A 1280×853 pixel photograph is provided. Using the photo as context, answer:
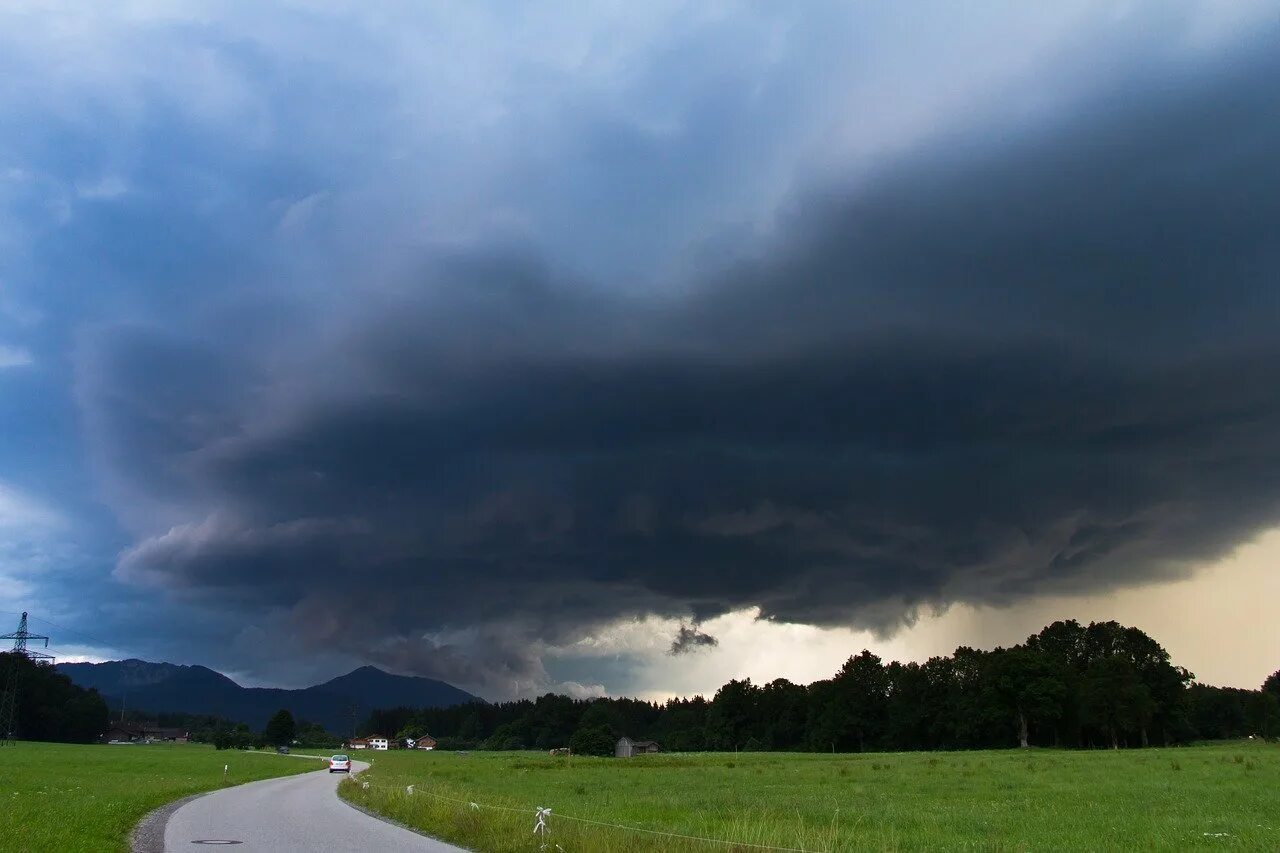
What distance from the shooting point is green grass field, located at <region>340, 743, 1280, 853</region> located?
21078 mm

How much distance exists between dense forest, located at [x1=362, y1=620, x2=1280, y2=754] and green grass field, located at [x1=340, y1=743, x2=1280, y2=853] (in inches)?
3302

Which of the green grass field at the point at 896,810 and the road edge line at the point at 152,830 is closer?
the green grass field at the point at 896,810

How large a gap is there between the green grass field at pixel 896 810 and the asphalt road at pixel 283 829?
1193 millimetres

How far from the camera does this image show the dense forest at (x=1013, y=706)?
445 ft

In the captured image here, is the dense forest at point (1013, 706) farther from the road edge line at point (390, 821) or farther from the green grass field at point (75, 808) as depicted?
the road edge line at point (390, 821)

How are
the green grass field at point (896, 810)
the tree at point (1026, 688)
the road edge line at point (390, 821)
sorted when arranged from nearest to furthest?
the green grass field at point (896, 810) → the road edge line at point (390, 821) → the tree at point (1026, 688)

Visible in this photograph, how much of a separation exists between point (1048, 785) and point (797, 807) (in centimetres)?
1625

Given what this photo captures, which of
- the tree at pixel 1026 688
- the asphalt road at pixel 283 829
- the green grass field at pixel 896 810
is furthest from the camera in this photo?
the tree at pixel 1026 688

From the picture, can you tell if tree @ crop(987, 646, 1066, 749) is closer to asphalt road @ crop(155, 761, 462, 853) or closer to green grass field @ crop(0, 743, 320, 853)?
green grass field @ crop(0, 743, 320, 853)

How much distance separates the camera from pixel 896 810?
32.2 metres

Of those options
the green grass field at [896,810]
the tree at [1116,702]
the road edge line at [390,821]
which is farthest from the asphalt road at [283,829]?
the tree at [1116,702]

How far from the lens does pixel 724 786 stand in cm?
5022

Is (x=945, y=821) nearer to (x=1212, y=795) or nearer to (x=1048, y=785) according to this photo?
(x=1212, y=795)

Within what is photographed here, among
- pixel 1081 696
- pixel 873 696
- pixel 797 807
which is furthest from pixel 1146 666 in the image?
pixel 797 807
